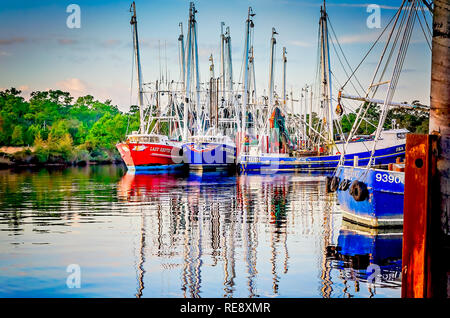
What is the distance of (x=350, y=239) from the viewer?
63.1 feet

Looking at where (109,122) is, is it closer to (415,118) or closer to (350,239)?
(415,118)

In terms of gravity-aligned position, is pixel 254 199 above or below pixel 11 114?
below

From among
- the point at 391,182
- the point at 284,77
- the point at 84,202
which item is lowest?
the point at 84,202

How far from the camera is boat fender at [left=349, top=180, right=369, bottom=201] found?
20.2 meters

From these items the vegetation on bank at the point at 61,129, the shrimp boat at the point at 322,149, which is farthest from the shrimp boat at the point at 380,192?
the vegetation on bank at the point at 61,129

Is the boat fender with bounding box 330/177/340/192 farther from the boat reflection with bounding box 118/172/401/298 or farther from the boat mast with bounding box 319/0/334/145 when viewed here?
the boat mast with bounding box 319/0/334/145

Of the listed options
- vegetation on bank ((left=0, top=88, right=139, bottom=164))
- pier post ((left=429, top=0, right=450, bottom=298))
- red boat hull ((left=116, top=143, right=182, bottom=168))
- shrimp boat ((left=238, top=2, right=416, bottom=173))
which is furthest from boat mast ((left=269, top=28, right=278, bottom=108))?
pier post ((left=429, top=0, right=450, bottom=298))

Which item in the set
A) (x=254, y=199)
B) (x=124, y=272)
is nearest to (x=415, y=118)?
(x=254, y=199)

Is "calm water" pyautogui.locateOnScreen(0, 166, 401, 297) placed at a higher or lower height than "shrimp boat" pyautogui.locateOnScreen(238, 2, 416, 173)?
lower

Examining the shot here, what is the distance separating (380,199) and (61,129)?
128 meters

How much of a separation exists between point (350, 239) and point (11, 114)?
13714cm

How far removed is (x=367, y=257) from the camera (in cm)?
1634

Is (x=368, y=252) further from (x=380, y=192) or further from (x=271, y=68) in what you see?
(x=271, y=68)

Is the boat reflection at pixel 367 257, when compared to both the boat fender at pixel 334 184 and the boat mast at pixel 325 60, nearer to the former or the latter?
the boat fender at pixel 334 184
